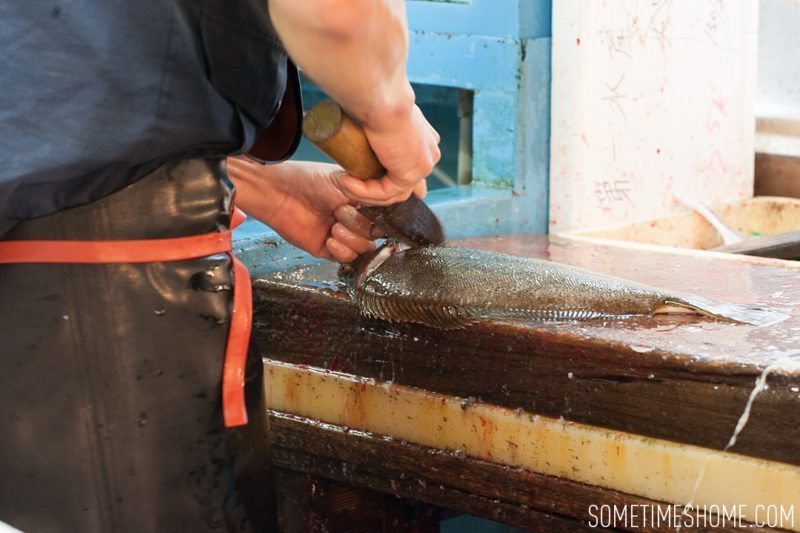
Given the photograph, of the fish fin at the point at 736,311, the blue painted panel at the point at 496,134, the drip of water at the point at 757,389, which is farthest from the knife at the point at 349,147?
the blue painted panel at the point at 496,134

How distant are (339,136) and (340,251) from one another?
751 millimetres

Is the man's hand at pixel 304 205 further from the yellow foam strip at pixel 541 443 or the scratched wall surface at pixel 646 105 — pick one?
the scratched wall surface at pixel 646 105

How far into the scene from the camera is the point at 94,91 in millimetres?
1785

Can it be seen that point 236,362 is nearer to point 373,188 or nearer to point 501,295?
point 373,188

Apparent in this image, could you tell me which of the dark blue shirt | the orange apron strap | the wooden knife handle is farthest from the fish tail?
the dark blue shirt

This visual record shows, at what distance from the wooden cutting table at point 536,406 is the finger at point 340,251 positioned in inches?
3.7

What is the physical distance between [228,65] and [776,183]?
3939 mm

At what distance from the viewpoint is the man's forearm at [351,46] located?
1791 mm

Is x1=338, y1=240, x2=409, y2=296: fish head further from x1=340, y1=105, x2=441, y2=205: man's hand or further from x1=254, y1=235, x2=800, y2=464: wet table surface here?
x1=340, y1=105, x2=441, y2=205: man's hand

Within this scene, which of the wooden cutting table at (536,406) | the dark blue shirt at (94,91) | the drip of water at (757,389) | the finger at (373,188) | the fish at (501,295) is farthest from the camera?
the fish at (501,295)

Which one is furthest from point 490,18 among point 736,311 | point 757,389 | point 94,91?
point 94,91

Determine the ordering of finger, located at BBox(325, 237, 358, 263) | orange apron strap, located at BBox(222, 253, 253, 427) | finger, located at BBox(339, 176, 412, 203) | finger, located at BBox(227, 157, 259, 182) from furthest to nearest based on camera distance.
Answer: finger, located at BBox(325, 237, 358, 263), finger, located at BBox(227, 157, 259, 182), finger, located at BBox(339, 176, 412, 203), orange apron strap, located at BBox(222, 253, 253, 427)

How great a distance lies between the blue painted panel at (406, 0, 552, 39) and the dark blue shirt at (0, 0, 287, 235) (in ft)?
7.11

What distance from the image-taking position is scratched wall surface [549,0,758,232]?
3.95m
